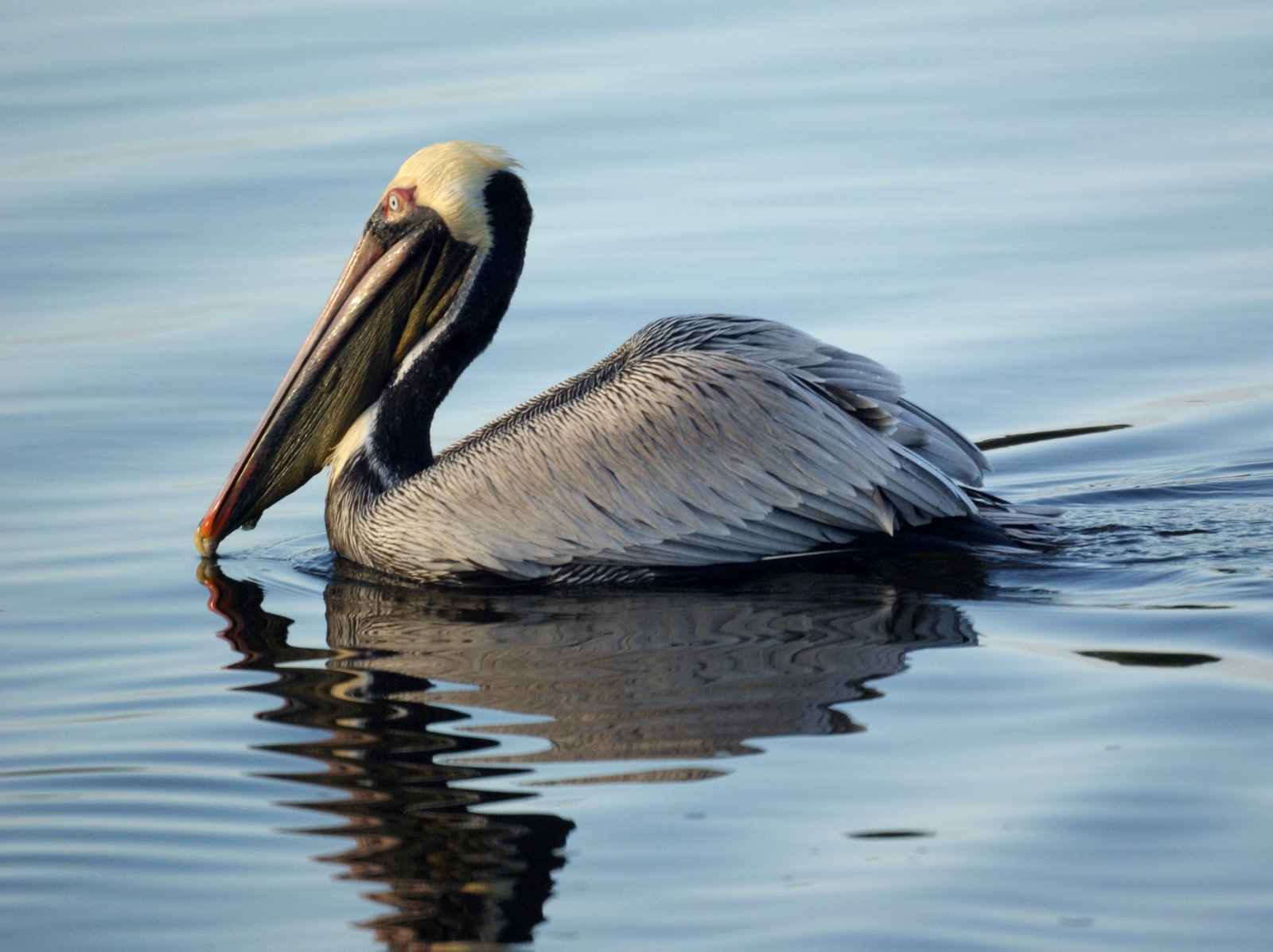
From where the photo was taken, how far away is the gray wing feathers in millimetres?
6227

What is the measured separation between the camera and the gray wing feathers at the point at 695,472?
6.23 metres

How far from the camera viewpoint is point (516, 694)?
204 inches

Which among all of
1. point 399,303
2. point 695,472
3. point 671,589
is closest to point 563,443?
point 695,472

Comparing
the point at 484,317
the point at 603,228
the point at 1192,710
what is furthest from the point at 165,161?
the point at 1192,710

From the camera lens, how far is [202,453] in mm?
7754

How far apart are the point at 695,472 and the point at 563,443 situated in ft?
1.52

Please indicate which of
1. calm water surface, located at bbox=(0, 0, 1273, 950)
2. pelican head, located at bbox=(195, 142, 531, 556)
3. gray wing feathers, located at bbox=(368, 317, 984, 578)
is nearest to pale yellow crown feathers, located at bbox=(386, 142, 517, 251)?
pelican head, located at bbox=(195, 142, 531, 556)

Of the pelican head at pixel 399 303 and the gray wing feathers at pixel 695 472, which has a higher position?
the pelican head at pixel 399 303

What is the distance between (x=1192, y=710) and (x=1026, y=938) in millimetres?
1329

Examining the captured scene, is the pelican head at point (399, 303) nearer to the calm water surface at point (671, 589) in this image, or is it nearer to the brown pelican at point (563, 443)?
the brown pelican at point (563, 443)

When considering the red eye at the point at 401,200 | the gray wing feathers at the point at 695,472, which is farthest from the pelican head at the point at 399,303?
the gray wing feathers at the point at 695,472

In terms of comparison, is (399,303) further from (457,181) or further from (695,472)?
(695,472)

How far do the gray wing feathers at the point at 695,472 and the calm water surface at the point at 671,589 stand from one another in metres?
0.18

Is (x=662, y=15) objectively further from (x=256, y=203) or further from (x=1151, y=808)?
(x=1151, y=808)
